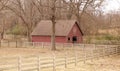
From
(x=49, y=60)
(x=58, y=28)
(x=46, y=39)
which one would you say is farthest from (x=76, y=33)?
(x=49, y=60)

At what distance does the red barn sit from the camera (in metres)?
49.2

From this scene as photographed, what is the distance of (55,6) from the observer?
130 feet

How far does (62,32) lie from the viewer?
49531 mm

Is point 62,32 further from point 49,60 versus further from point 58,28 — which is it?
point 49,60

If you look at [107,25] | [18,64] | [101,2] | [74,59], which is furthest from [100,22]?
[18,64]

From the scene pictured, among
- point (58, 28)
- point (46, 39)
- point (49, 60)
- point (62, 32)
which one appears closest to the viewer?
point (49, 60)

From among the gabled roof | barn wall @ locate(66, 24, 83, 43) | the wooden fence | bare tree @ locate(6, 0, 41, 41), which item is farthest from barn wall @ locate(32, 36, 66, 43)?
the wooden fence

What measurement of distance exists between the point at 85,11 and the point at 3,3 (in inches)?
594

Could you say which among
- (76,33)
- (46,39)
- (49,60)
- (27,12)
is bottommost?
(49,60)

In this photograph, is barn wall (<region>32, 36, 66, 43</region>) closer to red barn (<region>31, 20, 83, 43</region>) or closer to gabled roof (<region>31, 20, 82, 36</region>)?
red barn (<region>31, 20, 83, 43</region>)

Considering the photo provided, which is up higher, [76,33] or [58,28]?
[58,28]

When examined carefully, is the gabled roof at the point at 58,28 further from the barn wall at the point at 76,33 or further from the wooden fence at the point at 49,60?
the wooden fence at the point at 49,60

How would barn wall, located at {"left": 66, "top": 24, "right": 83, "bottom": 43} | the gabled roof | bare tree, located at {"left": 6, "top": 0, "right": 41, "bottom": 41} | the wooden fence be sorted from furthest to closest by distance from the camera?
bare tree, located at {"left": 6, "top": 0, "right": 41, "bottom": 41} → barn wall, located at {"left": 66, "top": 24, "right": 83, "bottom": 43} → the gabled roof → the wooden fence

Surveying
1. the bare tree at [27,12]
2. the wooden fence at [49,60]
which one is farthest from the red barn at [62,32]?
the wooden fence at [49,60]
